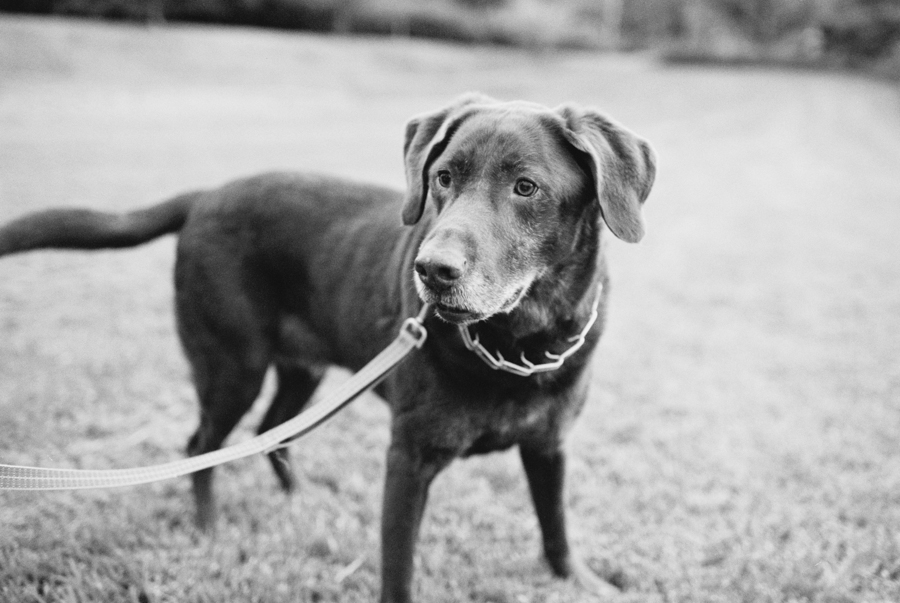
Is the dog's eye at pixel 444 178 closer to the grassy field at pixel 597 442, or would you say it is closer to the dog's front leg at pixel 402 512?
the dog's front leg at pixel 402 512

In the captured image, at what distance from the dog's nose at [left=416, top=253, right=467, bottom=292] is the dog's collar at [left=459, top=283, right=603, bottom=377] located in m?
0.33

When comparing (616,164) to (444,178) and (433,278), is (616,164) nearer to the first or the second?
(444,178)

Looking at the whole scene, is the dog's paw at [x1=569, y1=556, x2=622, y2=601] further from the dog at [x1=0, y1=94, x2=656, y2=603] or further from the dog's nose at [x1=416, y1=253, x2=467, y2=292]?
the dog's nose at [x1=416, y1=253, x2=467, y2=292]

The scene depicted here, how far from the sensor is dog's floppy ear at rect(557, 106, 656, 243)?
7.81 feet

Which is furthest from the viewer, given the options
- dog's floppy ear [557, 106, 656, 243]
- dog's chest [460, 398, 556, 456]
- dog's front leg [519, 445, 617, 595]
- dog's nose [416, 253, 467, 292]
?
dog's front leg [519, 445, 617, 595]

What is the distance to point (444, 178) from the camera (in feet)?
8.38

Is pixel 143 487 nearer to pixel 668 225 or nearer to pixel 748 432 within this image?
pixel 748 432

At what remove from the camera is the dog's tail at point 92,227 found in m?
2.80

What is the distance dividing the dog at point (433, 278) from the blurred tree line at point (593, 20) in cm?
3020

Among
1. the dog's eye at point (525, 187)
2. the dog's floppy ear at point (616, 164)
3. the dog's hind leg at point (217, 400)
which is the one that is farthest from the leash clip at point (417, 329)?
the dog's hind leg at point (217, 400)

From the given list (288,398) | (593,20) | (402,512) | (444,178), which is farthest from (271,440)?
(593,20)

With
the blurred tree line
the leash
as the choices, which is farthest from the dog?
the blurred tree line

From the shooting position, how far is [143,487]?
3637 millimetres

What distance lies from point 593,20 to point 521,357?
62.5 m
